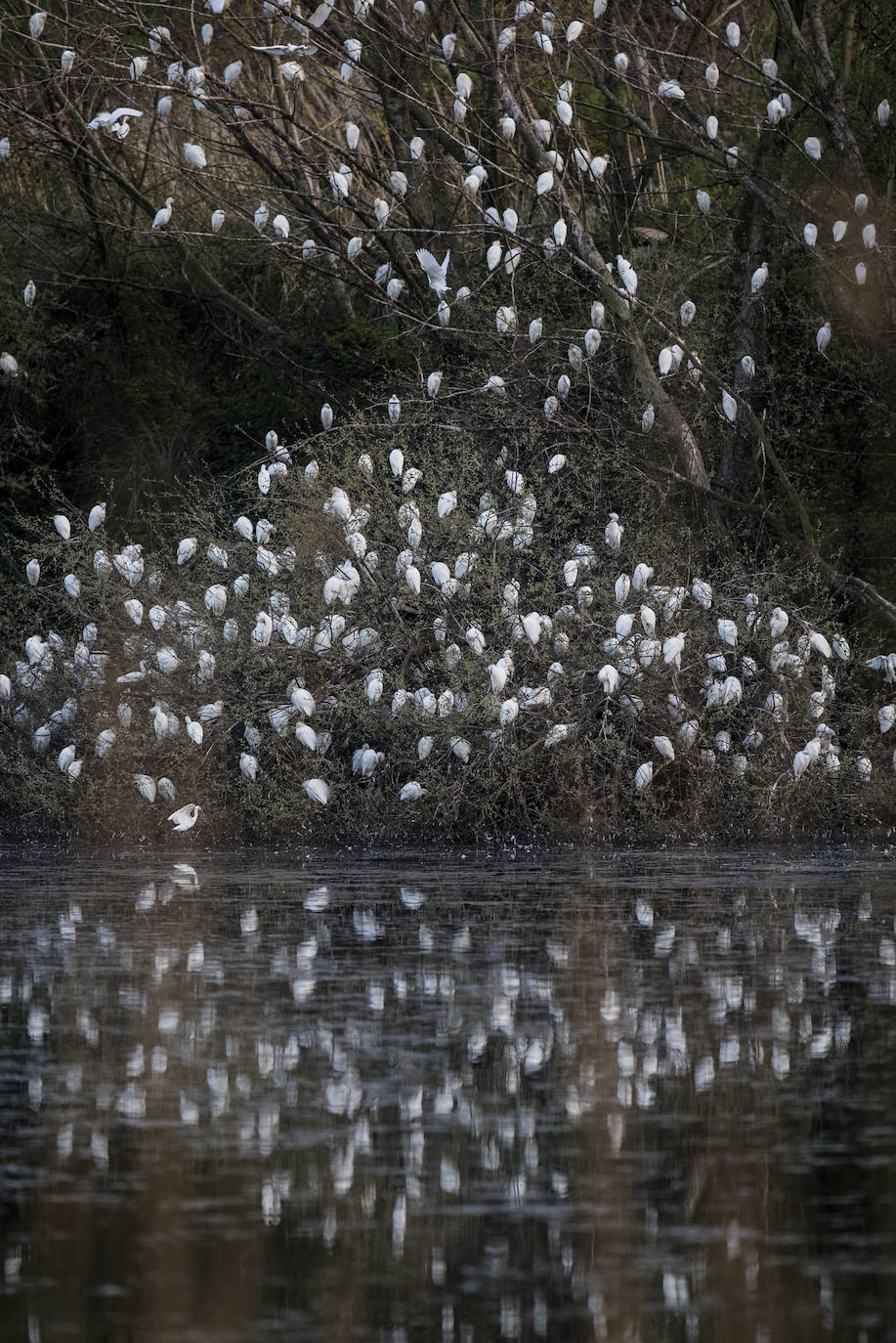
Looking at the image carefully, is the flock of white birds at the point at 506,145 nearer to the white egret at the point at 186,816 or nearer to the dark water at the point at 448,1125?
the white egret at the point at 186,816

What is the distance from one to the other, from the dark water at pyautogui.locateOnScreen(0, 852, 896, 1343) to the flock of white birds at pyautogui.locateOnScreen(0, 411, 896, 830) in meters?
3.91

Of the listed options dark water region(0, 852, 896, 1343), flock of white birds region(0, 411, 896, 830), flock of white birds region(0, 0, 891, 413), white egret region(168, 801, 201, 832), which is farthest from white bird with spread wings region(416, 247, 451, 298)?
dark water region(0, 852, 896, 1343)

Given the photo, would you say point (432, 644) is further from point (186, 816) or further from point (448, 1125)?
point (448, 1125)

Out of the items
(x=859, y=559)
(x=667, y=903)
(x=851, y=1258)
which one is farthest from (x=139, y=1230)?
(x=859, y=559)

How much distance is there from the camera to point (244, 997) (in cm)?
686

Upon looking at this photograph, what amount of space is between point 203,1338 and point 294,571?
410 inches

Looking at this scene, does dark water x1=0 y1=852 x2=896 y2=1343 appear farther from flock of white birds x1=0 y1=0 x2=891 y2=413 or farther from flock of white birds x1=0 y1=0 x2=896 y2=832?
flock of white birds x1=0 y1=0 x2=891 y2=413

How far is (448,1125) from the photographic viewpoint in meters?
5.11

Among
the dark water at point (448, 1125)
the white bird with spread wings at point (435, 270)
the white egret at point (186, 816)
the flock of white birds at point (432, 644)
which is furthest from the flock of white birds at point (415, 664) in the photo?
the dark water at point (448, 1125)

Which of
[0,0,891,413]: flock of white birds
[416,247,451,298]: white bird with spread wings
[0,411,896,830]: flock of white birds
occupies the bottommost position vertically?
[0,411,896,830]: flock of white birds

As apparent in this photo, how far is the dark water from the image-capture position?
3.84 meters

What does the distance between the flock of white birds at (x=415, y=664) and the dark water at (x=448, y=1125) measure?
12.8ft

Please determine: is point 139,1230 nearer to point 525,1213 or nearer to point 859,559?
point 525,1213

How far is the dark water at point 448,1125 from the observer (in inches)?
151
